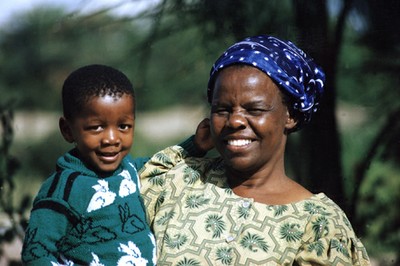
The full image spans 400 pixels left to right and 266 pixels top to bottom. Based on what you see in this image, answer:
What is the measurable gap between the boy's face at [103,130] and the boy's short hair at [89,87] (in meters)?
0.02

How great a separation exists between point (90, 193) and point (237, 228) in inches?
23.9

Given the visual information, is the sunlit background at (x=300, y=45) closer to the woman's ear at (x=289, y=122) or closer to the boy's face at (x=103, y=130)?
the woman's ear at (x=289, y=122)

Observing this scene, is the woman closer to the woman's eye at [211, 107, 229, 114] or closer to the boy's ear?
the woman's eye at [211, 107, 229, 114]

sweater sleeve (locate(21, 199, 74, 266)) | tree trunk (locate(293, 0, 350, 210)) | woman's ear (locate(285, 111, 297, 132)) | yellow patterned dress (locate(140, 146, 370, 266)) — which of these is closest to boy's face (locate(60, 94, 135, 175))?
sweater sleeve (locate(21, 199, 74, 266))

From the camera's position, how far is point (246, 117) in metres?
3.37

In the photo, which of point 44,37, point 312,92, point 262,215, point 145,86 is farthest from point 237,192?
point 44,37

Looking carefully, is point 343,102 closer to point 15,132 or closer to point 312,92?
point 312,92

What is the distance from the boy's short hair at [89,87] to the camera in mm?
3195

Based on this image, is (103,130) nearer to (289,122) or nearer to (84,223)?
(84,223)

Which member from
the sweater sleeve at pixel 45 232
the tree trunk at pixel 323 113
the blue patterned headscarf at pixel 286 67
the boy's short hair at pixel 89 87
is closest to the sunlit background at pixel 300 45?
the tree trunk at pixel 323 113

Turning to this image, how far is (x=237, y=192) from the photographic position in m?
3.54

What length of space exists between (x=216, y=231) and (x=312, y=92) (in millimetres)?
716

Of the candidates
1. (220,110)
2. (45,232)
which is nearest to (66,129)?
(45,232)

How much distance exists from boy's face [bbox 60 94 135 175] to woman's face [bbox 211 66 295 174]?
39cm
